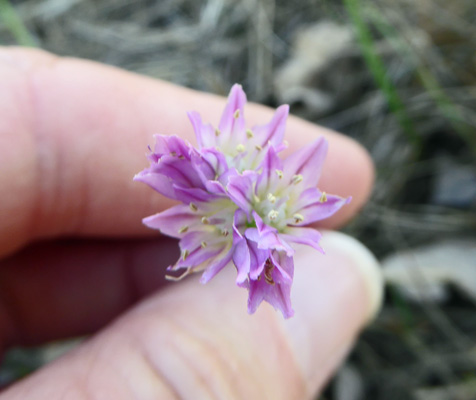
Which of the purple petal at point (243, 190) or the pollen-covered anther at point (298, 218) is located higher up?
the purple petal at point (243, 190)

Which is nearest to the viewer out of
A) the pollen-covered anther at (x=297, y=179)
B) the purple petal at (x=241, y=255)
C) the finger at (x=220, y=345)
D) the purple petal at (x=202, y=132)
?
the purple petal at (x=241, y=255)

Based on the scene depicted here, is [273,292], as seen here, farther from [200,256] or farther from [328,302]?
[328,302]

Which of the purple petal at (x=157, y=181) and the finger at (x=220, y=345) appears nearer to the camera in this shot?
the purple petal at (x=157, y=181)

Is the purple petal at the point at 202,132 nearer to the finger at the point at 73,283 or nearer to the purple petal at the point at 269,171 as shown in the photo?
the purple petal at the point at 269,171

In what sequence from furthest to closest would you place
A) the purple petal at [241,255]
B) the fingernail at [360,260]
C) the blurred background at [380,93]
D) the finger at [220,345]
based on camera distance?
1. the blurred background at [380,93]
2. the fingernail at [360,260]
3. the finger at [220,345]
4. the purple petal at [241,255]

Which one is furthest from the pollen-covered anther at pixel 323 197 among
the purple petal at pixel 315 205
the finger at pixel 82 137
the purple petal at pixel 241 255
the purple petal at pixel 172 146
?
the finger at pixel 82 137

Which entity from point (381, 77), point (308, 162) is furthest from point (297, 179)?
point (381, 77)

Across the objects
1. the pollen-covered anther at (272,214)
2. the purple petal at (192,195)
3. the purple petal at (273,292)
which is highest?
the purple petal at (192,195)

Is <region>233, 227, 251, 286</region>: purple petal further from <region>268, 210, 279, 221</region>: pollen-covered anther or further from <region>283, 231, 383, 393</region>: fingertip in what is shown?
<region>283, 231, 383, 393</region>: fingertip

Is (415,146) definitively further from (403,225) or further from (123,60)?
(123,60)
